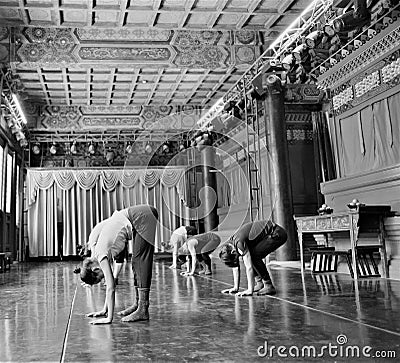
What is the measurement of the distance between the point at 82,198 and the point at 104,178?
0.98m

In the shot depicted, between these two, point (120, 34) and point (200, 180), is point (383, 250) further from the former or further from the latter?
point (200, 180)

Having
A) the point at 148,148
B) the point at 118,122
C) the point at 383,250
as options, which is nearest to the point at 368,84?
the point at 383,250

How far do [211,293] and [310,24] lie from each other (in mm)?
4572

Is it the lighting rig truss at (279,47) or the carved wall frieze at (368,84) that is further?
the carved wall frieze at (368,84)

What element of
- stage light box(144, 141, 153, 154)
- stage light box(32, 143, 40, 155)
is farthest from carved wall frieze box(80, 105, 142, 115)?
stage light box(144, 141, 153, 154)

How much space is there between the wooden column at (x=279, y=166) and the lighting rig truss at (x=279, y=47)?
1.30 ft

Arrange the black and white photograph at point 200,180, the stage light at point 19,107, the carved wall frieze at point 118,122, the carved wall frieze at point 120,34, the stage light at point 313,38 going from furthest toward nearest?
the carved wall frieze at point 118,122 → the stage light at point 19,107 → the carved wall frieze at point 120,34 → the stage light at point 313,38 → the black and white photograph at point 200,180

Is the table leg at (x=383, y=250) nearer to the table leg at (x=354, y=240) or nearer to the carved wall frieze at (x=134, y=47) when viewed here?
the table leg at (x=354, y=240)

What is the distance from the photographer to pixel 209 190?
16578 mm

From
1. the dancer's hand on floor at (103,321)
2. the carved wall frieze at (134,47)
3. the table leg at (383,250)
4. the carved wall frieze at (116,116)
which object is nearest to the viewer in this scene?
the dancer's hand on floor at (103,321)

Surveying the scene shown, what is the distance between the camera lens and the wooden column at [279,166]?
9805mm

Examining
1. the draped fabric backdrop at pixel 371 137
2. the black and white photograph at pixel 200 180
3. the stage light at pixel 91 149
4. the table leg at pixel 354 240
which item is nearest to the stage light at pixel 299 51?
the black and white photograph at pixel 200 180

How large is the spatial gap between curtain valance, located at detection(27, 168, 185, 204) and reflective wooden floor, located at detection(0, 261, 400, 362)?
36.1 ft

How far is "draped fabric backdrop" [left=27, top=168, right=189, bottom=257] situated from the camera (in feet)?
53.6
